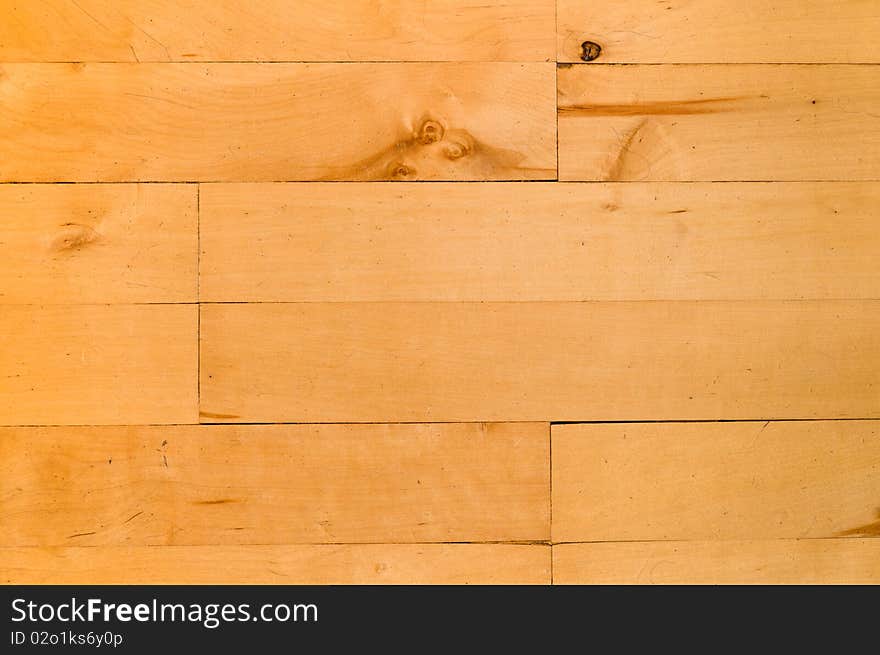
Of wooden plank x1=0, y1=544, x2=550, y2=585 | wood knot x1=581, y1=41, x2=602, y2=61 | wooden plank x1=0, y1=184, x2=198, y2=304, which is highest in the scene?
wood knot x1=581, y1=41, x2=602, y2=61

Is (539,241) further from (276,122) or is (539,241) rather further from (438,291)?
(276,122)

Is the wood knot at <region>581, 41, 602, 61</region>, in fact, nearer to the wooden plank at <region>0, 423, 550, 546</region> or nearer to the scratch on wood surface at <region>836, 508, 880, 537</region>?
the wooden plank at <region>0, 423, 550, 546</region>

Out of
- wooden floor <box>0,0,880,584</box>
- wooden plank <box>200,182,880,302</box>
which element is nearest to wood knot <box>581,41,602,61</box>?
wooden floor <box>0,0,880,584</box>

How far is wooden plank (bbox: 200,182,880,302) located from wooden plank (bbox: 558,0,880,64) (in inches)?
6.4

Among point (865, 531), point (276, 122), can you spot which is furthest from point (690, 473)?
point (276, 122)

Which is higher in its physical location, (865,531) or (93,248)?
(93,248)

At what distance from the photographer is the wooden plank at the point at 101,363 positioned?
897 mm

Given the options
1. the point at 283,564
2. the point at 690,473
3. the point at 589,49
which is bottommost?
the point at 283,564

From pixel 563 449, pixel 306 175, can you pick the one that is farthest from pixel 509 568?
pixel 306 175

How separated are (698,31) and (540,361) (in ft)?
1.50

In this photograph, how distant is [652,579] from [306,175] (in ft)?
2.19

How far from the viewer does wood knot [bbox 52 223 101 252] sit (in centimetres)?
90

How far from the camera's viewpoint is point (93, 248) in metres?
0.90

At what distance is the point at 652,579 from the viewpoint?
2.99 ft
